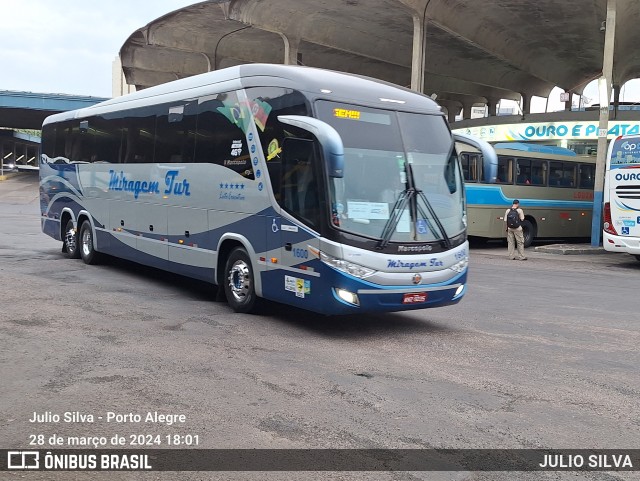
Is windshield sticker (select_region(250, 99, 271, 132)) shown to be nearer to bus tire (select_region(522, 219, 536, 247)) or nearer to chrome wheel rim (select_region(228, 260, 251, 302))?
chrome wheel rim (select_region(228, 260, 251, 302))

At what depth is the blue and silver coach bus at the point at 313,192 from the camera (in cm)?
797

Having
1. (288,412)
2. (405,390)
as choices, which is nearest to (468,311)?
(405,390)

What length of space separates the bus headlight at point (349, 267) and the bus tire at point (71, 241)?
8930 mm

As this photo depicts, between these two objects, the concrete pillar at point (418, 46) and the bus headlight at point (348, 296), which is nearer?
the bus headlight at point (348, 296)

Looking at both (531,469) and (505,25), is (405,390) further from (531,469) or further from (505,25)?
(505,25)

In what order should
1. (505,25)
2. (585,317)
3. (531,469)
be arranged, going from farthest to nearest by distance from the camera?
(505,25)
(585,317)
(531,469)

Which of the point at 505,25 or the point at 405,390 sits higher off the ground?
the point at 505,25

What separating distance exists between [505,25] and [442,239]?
29.2 metres

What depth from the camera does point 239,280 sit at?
9.55 meters

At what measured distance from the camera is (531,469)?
446 centimetres

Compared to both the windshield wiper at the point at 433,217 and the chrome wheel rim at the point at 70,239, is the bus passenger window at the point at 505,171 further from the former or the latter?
the windshield wiper at the point at 433,217

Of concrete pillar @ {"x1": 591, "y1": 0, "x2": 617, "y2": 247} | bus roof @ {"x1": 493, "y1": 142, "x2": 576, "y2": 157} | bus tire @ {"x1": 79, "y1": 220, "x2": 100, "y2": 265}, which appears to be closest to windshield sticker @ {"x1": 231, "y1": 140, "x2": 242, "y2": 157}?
bus tire @ {"x1": 79, "y1": 220, "x2": 100, "y2": 265}

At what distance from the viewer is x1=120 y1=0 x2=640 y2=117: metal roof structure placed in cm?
3091

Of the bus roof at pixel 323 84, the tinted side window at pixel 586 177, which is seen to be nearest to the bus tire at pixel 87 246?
the bus roof at pixel 323 84
